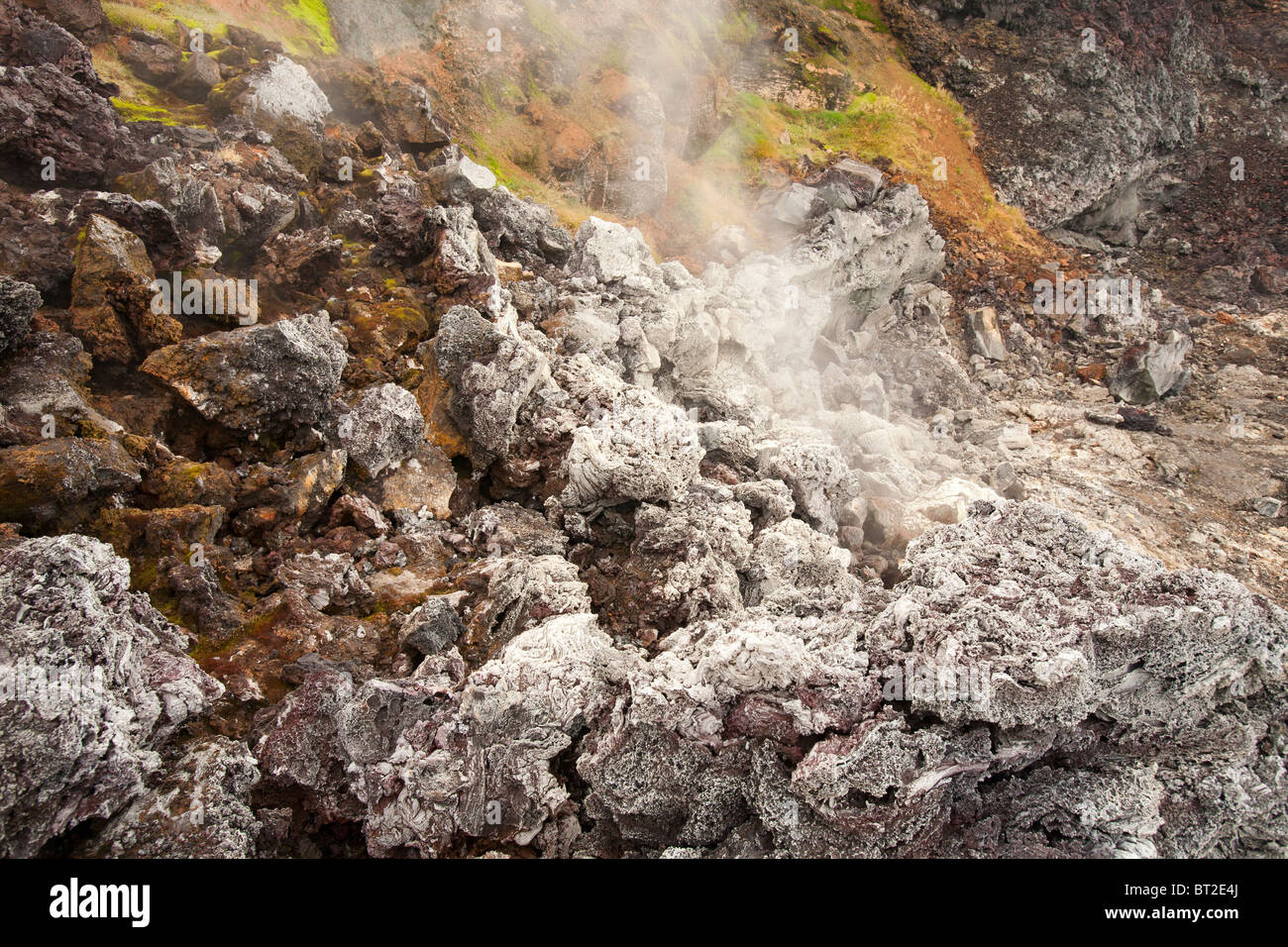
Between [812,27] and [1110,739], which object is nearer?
[1110,739]

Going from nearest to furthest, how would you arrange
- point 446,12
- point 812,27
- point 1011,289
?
point 446,12 → point 1011,289 → point 812,27

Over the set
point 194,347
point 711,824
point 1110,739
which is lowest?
point 711,824

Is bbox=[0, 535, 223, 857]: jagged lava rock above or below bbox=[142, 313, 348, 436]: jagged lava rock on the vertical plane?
below

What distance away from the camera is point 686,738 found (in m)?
5.66

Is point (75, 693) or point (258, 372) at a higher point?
point (258, 372)

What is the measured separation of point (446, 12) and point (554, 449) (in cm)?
1676

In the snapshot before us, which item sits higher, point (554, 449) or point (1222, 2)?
point (1222, 2)

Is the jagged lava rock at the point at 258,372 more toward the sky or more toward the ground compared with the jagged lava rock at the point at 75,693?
more toward the sky

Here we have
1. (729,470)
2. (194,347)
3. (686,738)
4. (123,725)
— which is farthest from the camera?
(729,470)

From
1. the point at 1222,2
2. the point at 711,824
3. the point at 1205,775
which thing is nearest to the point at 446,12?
the point at 711,824

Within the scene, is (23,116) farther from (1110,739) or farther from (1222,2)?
(1222,2)

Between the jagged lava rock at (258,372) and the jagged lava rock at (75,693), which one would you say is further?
the jagged lava rock at (258,372)

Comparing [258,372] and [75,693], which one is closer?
[75,693]

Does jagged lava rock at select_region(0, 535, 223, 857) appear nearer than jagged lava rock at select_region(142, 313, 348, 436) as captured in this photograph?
Yes
